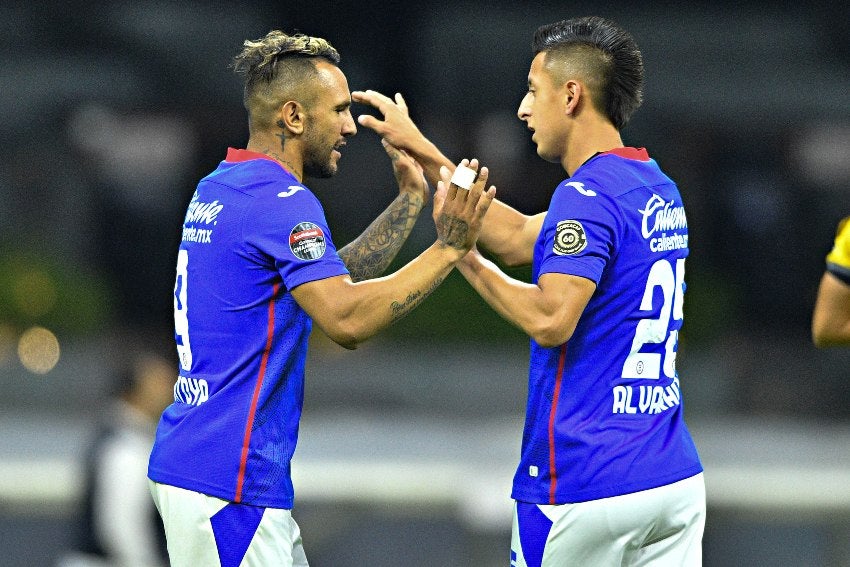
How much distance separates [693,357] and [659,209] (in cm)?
1020

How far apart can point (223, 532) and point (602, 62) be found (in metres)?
1.73

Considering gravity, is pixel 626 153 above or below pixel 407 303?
above

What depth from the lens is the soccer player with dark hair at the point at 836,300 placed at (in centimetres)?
401

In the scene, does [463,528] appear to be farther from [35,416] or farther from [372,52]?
[372,52]

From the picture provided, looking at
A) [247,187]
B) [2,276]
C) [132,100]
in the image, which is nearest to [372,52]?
[132,100]

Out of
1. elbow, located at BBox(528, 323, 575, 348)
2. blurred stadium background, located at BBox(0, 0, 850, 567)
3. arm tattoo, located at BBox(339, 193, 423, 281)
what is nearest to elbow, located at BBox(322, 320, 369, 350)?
elbow, located at BBox(528, 323, 575, 348)

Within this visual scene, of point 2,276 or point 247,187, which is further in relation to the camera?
point 2,276

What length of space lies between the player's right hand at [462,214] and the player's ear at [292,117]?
497mm

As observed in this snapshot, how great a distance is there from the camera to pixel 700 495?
12.7ft

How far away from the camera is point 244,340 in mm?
3711

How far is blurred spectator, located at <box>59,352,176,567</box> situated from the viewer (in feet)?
22.1

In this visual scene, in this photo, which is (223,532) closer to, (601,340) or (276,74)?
(601,340)

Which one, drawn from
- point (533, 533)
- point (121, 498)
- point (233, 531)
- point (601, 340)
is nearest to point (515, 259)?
point (601, 340)

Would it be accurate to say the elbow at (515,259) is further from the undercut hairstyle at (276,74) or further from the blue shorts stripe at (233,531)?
the blue shorts stripe at (233,531)
